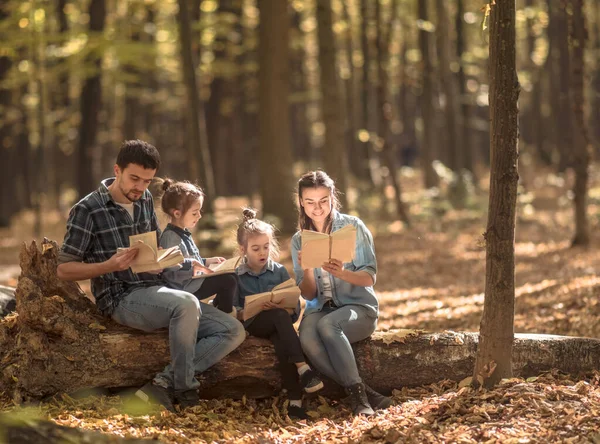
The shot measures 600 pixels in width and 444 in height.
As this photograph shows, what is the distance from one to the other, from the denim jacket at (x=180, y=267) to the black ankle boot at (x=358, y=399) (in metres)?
1.32

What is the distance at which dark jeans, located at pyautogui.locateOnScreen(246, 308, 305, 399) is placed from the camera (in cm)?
552

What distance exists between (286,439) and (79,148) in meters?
17.7

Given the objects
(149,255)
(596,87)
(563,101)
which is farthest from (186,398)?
(596,87)

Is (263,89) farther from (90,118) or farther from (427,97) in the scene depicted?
(90,118)

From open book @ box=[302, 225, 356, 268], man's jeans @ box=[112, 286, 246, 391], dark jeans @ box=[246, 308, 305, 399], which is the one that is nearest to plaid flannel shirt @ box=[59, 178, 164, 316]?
man's jeans @ box=[112, 286, 246, 391]

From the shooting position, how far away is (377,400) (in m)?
5.49

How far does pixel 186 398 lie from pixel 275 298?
922 millimetres

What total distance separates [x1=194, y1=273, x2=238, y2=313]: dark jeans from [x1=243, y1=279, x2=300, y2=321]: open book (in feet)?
0.72

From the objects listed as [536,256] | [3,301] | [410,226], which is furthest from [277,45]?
[3,301]

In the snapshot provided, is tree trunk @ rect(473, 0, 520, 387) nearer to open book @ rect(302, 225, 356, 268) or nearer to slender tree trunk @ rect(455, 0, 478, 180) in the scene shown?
open book @ rect(302, 225, 356, 268)

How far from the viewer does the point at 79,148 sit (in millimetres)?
21297

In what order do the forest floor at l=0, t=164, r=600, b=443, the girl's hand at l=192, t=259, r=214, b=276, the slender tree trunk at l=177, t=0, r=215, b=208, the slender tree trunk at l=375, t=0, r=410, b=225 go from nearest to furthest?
the forest floor at l=0, t=164, r=600, b=443
the girl's hand at l=192, t=259, r=214, b=276
the slender tree trunk at l=177, t=0, r=215, b=208
the slender tree trunk at l=375, t=0, r=410, b=225

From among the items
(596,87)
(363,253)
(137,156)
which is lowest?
(363,253)

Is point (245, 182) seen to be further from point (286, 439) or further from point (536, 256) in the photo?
point (286, 439)
